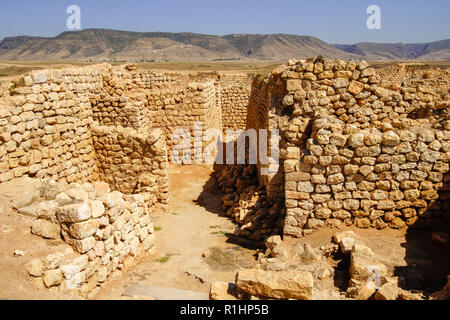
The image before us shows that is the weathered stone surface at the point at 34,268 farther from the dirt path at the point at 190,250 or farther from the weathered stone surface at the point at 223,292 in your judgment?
the weathered stone surface at the point at 223,292

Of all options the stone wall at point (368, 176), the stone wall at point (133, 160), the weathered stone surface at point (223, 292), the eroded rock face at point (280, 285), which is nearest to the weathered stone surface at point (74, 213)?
the weathered stone surface at point (223, 292)

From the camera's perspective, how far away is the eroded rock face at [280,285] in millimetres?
3621

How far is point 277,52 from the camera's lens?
16388cm

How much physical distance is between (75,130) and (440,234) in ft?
25.8

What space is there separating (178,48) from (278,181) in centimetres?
15081

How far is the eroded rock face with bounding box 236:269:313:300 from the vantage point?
3621 millimetres

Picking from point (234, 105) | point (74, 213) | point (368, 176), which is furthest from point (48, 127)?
point (234, 105)

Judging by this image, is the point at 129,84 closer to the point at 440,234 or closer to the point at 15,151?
Result: the point at 15,151

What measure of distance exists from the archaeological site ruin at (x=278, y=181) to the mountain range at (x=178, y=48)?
10772 centimetres

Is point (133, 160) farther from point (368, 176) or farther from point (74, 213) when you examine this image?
point (368, 176)

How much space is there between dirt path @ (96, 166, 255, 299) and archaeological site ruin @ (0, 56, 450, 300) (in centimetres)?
27

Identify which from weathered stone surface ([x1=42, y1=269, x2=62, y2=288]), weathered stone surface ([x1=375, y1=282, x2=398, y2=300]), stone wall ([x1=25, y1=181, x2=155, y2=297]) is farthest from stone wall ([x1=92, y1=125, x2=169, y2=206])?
weathered stone surface ([x1=375, y1=282, x2=398, y2=300])

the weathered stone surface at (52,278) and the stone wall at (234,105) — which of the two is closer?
the weathered stone surface at (52,278)

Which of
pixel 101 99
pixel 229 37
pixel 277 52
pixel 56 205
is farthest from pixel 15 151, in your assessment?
pixel 229 37
